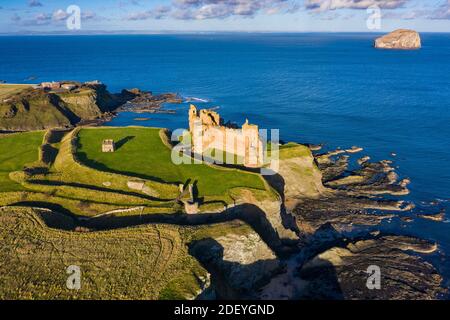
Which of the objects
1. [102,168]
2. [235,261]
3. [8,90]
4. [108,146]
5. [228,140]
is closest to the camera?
[235,261]

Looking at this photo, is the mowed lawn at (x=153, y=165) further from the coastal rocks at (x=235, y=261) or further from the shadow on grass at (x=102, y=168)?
the coastal rocks at (x=235, y=261)

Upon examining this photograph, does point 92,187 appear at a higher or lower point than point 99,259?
higher

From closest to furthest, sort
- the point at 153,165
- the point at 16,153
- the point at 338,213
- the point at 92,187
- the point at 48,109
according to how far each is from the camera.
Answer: the point at 92,187 → the point at 153,165 → the point at 338,213 → the point at 16,153 → the point at 48,109

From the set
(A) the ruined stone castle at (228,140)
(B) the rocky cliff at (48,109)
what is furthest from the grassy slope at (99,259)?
(B) the rocky cliff at (48,109)

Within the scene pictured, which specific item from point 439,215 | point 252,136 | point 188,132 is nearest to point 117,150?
point 188,132

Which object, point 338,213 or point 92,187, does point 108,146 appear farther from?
point 338,213

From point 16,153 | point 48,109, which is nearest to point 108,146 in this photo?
point 16,153

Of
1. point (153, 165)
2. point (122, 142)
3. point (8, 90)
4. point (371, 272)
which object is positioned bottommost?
point (371, 272)

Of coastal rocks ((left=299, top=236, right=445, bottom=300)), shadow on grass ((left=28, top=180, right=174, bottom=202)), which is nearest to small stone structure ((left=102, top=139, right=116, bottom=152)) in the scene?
shadow on grass ((left=28, top=180, right=174, bottom=202))

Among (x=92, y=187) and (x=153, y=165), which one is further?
(x=153, y=165)
